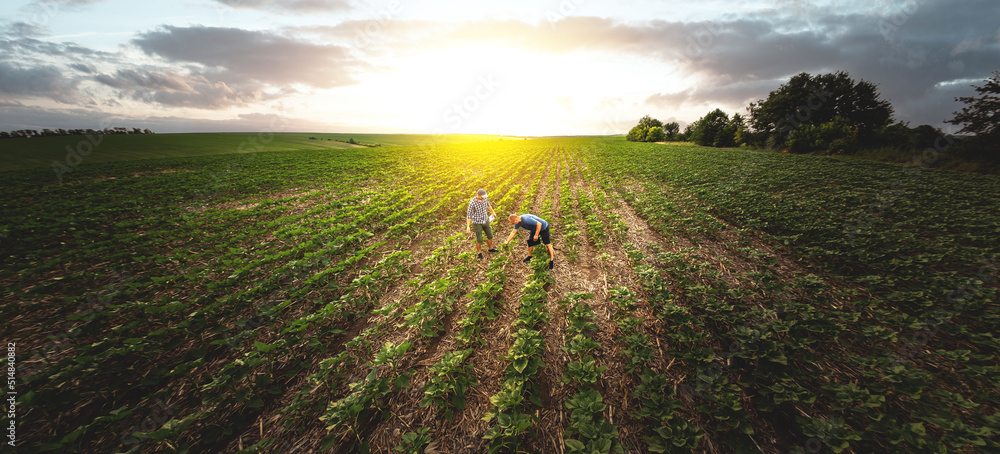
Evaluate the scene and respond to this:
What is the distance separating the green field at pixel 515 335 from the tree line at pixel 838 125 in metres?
29.2

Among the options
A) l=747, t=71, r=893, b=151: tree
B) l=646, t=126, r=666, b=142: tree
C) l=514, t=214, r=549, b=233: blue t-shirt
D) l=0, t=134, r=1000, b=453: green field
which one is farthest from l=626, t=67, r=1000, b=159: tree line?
l=514, t=214, r=549, b=233: blue t-shirt

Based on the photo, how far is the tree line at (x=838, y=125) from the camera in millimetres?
26375

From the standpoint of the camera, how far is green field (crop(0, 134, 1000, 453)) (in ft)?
12.0

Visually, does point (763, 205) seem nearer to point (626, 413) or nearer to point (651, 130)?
point (626, 413)

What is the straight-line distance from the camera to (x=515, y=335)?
466cm

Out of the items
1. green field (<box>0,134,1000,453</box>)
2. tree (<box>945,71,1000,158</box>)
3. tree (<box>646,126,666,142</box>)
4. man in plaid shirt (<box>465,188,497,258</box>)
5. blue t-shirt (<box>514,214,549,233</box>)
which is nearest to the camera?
green field (<box>0,134,1000,453</box>)

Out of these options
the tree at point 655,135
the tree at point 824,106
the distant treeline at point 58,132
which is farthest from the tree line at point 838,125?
the distant treeline at point 58,132

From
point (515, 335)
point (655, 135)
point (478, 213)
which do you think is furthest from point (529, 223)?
point (655, 135)

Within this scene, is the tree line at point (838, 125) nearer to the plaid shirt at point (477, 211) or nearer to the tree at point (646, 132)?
the tree at point (646, 132)

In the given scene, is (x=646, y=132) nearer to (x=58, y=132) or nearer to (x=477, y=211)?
(x=477, y=211)

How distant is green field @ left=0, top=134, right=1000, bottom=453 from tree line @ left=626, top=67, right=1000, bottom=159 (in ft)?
95.7

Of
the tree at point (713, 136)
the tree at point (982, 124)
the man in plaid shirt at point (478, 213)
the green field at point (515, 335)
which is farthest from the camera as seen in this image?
the tree at point (713, 136)

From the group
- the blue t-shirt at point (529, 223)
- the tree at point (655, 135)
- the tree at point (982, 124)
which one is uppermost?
the tree at point (655, 135)

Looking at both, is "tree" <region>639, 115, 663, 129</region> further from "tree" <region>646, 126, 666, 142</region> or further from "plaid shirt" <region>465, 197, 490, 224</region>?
"plaid shirt" <region>465, 197, 490, 224</region>
